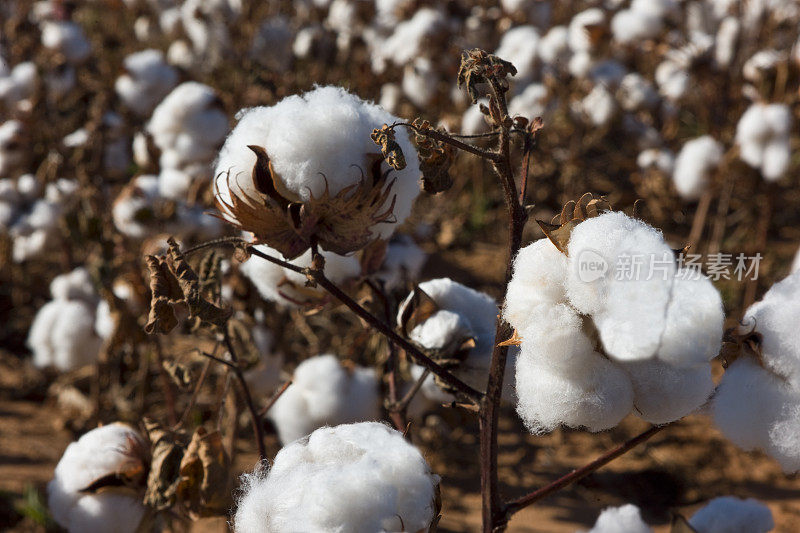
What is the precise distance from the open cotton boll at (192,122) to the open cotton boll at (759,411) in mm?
1948

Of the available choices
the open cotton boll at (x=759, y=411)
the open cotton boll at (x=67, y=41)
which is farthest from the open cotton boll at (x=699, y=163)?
the open cotton boll at (x=67, y=41)

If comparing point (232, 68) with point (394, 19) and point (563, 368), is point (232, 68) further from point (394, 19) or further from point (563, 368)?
point (563, 368)

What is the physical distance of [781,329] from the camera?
3.19 feet

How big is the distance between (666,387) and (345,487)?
0.38 metres

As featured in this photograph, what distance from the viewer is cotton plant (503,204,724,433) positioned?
777 mm

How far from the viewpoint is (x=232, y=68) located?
5.79m

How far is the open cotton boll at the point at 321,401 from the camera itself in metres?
2.11

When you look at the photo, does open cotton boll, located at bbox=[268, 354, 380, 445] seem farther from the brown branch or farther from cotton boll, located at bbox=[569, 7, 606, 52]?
cotton boll, located at bbox=[569, 7, 606, 52]

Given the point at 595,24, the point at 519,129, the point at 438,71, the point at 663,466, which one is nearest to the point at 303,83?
the point at 438,71

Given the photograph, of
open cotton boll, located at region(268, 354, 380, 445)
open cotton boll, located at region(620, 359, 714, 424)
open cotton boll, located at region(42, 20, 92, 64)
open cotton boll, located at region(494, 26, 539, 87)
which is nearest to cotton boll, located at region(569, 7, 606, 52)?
open cotton boll, located at region(494, 26, 539, 87)

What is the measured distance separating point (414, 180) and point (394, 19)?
14.7ft

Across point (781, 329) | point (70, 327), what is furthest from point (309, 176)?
point (70, 327)

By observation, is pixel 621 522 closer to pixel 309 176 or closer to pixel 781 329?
pixel 781 329

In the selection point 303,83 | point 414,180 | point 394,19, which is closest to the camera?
point 414,180
